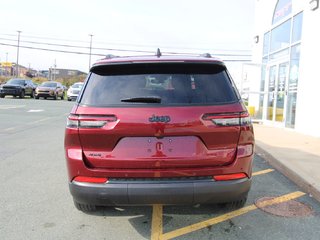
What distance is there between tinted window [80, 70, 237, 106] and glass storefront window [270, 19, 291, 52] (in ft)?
33.4

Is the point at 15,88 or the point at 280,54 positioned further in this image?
the point at 15,88

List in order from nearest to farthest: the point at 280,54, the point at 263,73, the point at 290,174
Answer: the point at 290,174, the point at 280,54, the point at 263,73

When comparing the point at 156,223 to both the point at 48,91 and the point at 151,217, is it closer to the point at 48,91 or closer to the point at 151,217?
the point at 151,217

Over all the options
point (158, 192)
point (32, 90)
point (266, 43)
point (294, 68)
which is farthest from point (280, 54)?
point (32, 90)

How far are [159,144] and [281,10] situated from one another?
39.8ft

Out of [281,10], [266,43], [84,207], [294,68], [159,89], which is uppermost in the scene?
[281,10]

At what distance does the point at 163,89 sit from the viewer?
11.6 feet

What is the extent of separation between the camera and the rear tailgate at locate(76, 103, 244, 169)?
335cm

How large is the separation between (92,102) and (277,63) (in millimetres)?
11596

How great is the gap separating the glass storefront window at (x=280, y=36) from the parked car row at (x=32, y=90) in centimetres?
2012

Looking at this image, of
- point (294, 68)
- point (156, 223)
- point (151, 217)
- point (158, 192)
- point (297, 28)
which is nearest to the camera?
point (158, 192)

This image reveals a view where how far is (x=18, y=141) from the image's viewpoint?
918 cm

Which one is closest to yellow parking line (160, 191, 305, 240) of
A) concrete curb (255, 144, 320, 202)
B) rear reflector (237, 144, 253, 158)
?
concrete curb (255, 144, 320, 202)

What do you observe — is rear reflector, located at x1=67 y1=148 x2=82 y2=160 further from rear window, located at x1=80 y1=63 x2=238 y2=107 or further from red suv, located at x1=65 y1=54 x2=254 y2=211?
rear window, located at x1=80 y1=63 x2=238 y2=107
